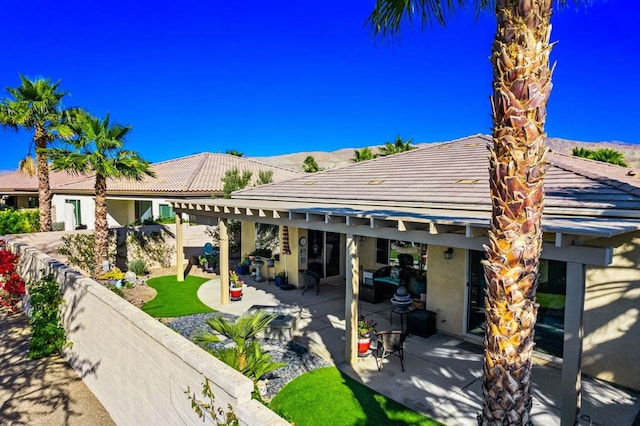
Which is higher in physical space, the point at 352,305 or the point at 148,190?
the point at 148,190

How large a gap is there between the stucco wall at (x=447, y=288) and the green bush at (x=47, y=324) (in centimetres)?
941

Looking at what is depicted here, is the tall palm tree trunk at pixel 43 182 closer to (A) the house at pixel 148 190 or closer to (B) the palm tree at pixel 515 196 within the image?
(A) the house at pixel 148 190

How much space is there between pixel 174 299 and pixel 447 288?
9.40 m

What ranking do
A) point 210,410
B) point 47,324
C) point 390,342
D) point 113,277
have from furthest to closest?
1. point 113,277
2. point 47,324
3. point 390,342
4. point 210,410

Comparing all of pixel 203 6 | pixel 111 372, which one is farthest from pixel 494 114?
pixel 203 6

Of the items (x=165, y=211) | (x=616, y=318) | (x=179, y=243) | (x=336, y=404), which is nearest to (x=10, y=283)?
(x=179, y=243)

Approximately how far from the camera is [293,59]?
32.3 m

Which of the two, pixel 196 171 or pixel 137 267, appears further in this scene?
pixel 196 171

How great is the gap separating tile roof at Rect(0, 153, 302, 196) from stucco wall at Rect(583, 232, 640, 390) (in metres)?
19.0

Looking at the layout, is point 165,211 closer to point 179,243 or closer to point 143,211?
point 143,211

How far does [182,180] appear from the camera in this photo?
2511 centimetres

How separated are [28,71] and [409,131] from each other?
2058 cm

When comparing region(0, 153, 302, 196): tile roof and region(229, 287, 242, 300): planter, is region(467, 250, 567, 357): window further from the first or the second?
region(0, 153, 302, 196): tile roof

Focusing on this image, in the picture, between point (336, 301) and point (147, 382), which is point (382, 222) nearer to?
point (147, 382)
